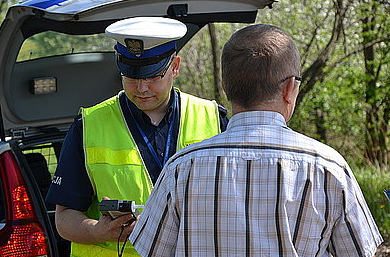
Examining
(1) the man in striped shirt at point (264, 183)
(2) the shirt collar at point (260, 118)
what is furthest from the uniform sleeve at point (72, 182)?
(2) the shirt collar at point (260, 118)

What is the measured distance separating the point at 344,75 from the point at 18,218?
6728 millimetres

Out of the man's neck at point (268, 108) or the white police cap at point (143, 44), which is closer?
the man's neck at point (268, 108)

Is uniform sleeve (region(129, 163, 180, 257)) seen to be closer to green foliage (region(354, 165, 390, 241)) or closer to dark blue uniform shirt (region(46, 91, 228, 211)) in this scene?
dark blue uniform shirt (region(46, 91, 228, 211))

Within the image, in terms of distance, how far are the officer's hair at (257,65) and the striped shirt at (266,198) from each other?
0.06 metres

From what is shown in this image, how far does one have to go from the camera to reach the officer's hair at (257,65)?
7.23ft

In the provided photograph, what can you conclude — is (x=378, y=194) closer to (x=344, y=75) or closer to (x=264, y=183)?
(x=344, y=75)

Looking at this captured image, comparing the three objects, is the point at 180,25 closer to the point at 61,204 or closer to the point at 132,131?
the point at 132,131

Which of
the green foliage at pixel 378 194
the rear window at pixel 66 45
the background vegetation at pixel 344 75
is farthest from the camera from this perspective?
the background vegetation at pixel 344 75

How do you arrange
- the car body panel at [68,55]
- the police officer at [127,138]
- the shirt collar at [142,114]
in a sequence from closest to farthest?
the police officer at [127,138] → the shirt collar at [142,114] → the car body panel at [68,55]

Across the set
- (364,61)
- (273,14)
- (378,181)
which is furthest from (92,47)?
(273,14)

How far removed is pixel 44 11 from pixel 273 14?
731cm

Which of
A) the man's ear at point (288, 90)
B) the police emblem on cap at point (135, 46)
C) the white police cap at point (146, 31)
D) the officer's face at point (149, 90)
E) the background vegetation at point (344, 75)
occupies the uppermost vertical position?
the white police cap at point (146, 31)

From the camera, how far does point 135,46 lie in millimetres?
3074

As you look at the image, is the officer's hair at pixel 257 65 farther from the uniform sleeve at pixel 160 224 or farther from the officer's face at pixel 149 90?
the officer's face at pixel 149 90
